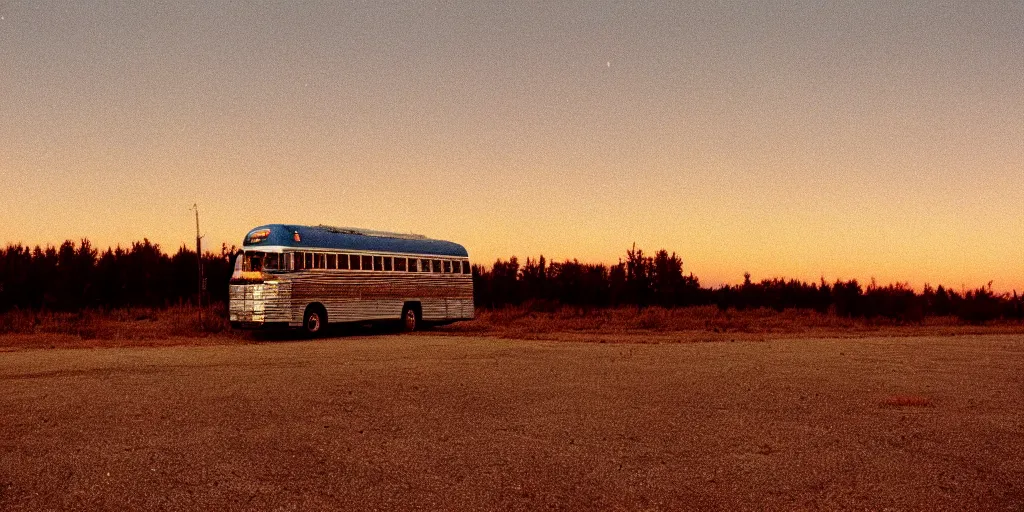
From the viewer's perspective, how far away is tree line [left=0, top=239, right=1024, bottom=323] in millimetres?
45375

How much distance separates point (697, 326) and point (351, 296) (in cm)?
1601

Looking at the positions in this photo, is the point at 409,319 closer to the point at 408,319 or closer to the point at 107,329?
A: the point at 408,319

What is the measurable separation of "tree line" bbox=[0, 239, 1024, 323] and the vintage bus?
34.5ft

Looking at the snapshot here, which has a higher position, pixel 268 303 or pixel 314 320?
pixel 268 303

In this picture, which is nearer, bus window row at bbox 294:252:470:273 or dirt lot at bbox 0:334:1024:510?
dirt lot at bbox 0:334:1024:510

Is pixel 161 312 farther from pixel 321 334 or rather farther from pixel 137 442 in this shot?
pixel 137 442

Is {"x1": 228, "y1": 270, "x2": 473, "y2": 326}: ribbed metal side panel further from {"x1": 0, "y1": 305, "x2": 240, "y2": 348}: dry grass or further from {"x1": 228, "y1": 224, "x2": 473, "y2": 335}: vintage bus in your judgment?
{"x1": 0, "y1": 305, "x2": 240, "y2": 348}: dry grass

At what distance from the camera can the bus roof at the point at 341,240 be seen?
2403 cm

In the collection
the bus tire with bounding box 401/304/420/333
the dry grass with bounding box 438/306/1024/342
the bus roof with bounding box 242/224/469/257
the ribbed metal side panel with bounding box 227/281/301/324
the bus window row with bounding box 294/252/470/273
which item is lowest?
the dry grass with bounding box 438/306/1024/342

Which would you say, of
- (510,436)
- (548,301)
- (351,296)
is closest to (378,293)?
(351,296)

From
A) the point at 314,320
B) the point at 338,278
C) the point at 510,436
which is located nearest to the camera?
the point at 510,436

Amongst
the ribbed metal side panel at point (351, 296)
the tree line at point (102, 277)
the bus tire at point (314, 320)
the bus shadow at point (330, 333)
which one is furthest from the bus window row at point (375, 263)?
the tree line at point (102, 277)

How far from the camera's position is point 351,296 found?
85.8 feet

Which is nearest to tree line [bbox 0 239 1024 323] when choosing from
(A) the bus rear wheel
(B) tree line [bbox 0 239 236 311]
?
(B) tree line [bbox 0 239 236 311]
